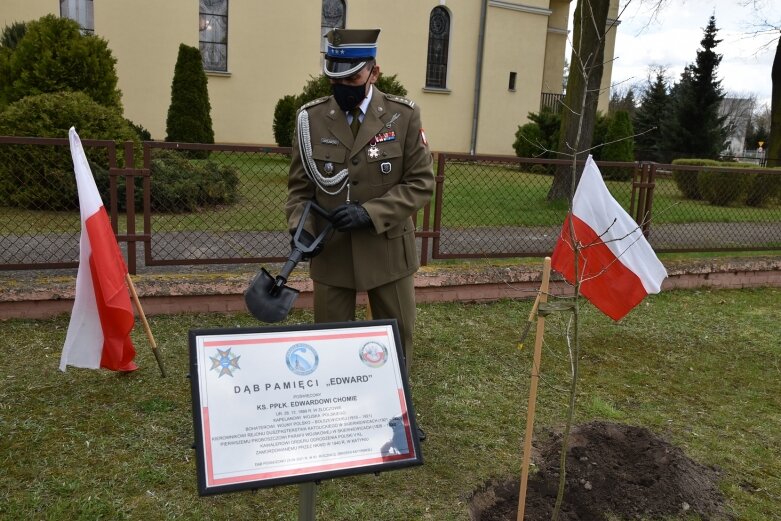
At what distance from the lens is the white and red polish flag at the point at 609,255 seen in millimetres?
4449

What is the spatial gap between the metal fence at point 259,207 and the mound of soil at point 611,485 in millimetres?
2832

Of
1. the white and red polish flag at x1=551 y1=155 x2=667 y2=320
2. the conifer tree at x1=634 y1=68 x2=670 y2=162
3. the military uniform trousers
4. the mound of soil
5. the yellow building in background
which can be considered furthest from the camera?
the conifer tree at x1=634 y1=68 x2=670 y2=162

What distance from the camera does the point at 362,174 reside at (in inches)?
127

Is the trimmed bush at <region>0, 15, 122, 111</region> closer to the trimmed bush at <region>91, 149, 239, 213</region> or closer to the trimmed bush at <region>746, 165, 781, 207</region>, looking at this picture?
the trimmed bush at <region>91, 149, 239, 213</region>

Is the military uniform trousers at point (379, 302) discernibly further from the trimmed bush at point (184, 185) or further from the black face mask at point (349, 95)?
the trimmed bush at point (184, 185)

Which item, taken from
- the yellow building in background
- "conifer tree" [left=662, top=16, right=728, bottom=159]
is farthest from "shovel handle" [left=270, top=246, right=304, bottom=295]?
"conifer tree" [left=662, top=16, right=728, bottom=159]

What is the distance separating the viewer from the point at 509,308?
6.33 metres

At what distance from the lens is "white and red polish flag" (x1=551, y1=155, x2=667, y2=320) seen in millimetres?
4449

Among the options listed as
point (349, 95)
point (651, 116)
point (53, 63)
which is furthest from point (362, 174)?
point (651, 116)

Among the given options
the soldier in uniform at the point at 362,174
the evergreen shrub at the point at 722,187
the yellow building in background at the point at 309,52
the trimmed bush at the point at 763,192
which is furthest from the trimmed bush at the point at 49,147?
the yellow building in background at the point at 309,52

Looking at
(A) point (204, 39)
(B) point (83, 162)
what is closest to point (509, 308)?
(B) point (83, 162)

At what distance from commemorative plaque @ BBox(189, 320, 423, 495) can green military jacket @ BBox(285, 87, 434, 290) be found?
1014mm

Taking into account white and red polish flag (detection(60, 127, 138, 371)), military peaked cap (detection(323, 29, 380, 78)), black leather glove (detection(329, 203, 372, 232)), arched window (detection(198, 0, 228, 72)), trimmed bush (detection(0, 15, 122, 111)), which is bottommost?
white and red polish flag (detection(60, 127, 138, 371))

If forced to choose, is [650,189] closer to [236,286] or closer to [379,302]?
[236,286]
